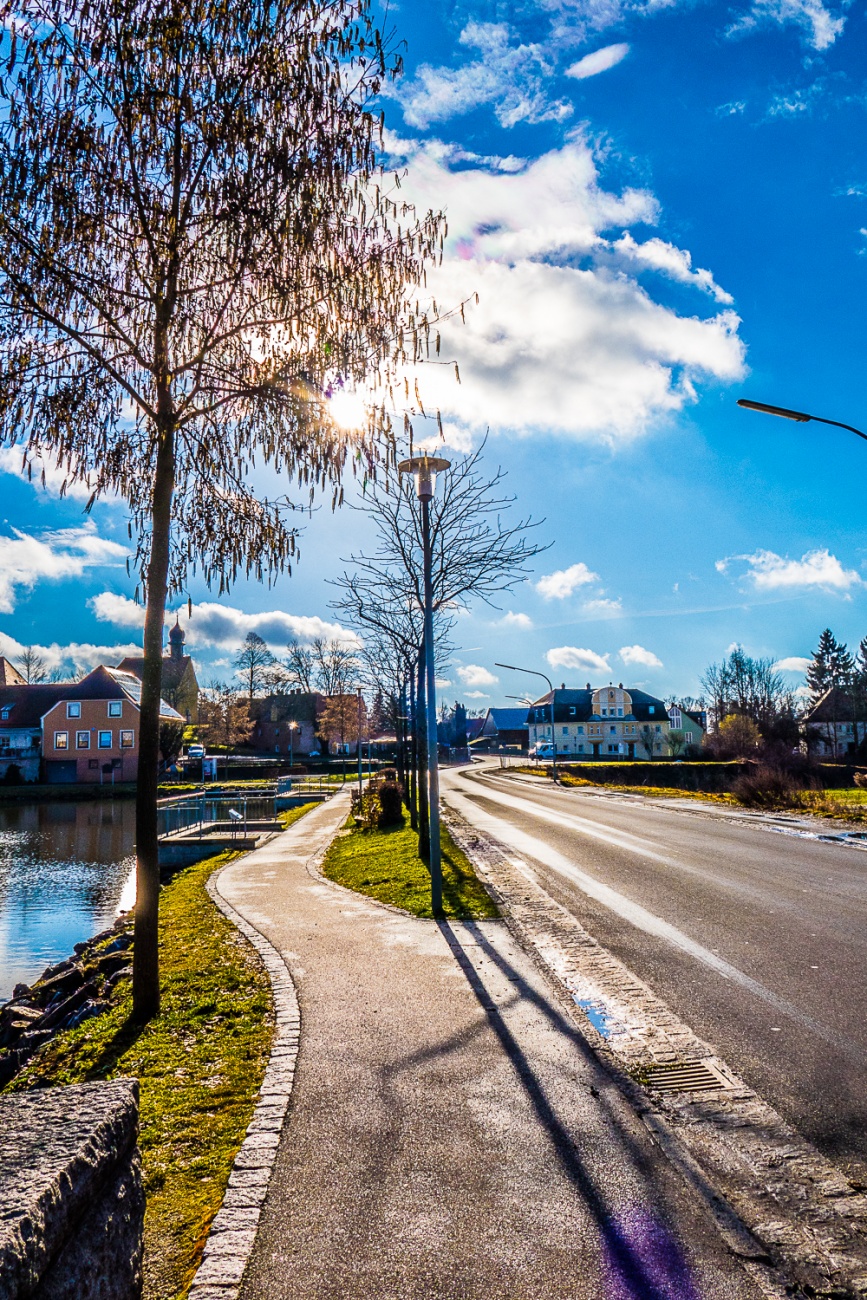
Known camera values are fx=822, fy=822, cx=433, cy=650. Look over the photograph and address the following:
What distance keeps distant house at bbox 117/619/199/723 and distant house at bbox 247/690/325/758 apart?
10.6 meters

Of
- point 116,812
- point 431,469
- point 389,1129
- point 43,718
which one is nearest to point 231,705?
point 43,718

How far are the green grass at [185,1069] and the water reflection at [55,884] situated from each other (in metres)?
6.46

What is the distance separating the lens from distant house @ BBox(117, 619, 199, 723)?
330 ft

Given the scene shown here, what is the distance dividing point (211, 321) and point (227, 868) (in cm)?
1303

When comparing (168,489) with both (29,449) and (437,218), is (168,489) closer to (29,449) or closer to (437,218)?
(29,449)

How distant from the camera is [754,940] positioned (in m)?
8.70

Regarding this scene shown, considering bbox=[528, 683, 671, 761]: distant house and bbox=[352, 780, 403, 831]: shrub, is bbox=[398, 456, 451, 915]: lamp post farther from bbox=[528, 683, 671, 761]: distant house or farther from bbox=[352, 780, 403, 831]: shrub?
bbox=[528, 683, 671, 761]: distant house

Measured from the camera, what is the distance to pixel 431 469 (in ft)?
36.6

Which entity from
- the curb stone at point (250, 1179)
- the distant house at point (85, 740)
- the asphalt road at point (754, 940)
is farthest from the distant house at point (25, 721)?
the curb stone at point (250, 1179)

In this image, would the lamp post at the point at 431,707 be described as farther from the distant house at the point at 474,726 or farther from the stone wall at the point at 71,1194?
Answer: the distant house at the point at 474,726

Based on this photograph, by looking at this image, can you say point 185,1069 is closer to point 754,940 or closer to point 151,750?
point 151,750

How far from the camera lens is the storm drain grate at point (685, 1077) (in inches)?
195

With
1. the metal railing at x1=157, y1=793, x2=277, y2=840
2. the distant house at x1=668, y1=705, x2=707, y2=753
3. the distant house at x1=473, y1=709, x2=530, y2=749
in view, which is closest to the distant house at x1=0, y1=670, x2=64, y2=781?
the metal railing at x1=157, y1=793, x2=277, y2=840

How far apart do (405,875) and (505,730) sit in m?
126
